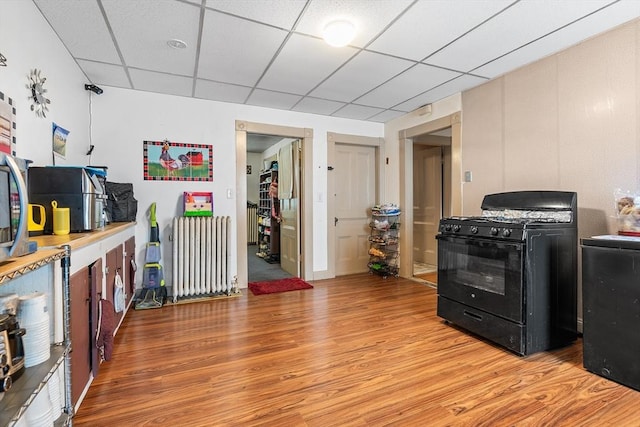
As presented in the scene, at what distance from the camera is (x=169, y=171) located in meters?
3.83

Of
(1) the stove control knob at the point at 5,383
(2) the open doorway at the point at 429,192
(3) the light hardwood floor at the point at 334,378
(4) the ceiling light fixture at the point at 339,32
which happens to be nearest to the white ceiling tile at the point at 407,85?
(4) the ceiling light fixture at the point at 339,32

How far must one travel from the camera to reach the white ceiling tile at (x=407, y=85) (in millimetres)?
3182

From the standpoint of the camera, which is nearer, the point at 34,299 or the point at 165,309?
the point at 34,299

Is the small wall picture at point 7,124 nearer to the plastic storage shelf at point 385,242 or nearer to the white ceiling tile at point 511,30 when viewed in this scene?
the white ceiling tile at point 511,30

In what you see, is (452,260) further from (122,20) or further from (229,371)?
(122,20)

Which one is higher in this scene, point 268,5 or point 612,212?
point 268,5

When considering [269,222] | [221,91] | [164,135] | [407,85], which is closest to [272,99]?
[221,91]

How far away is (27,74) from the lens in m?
2.03

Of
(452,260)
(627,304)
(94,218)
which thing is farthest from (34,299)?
(627,304)

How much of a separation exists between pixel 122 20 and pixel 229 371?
103 inches

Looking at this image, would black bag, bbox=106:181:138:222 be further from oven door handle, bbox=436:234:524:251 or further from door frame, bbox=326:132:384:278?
oven door handle, bbox=436:234:524:251

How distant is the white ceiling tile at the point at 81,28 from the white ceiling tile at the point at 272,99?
1.45m

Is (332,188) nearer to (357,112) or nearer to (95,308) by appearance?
(357,112)

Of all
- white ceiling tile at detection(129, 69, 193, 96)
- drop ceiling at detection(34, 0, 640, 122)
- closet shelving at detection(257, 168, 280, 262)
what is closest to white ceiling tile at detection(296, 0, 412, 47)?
drop ceiling at detection(34, 0, 640, 122)
